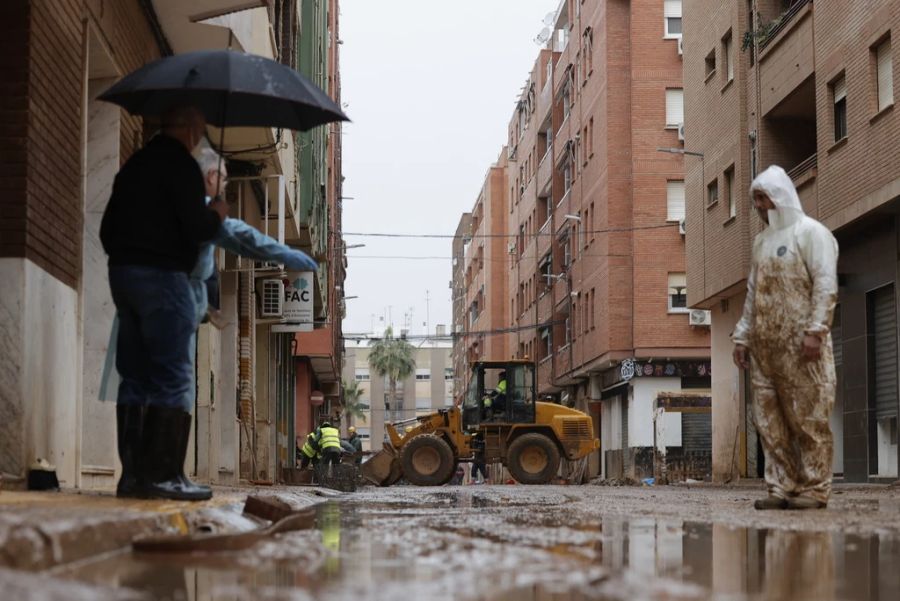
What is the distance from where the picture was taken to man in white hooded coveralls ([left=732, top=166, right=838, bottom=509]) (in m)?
9.40

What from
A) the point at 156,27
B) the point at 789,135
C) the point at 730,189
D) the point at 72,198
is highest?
the point at 789,135

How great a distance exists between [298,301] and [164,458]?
66.3 ft

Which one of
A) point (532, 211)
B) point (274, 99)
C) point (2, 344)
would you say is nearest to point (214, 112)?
point (274, 99)

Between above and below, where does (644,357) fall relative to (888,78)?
below

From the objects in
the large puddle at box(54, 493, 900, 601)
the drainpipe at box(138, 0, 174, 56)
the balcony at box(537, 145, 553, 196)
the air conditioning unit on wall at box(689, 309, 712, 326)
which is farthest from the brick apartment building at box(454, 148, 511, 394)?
the large puddle at box(54, 493, 900, 601)

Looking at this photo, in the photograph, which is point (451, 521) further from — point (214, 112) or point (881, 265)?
point (881, 265)

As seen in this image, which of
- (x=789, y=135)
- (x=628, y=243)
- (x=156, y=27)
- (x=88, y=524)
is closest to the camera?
(x=88, y=524)

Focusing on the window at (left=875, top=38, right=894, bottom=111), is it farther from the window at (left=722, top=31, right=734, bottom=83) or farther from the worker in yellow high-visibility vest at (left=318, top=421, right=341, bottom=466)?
the worker in yellow high-visibility vest at (left=318, top=421, right=341, bottom=466)

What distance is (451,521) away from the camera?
7578 mm

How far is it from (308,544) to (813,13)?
22601mm

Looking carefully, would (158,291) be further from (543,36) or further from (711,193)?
(543,36)

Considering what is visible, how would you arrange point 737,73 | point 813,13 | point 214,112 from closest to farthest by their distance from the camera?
1. point 214,112
2. point 813,13
3. point 737,73

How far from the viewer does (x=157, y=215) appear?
23.2 feet

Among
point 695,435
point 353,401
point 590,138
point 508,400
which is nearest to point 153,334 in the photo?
point 508,400
